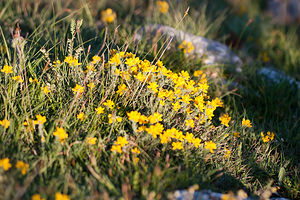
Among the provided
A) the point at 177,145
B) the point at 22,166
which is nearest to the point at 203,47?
the point at 177,145

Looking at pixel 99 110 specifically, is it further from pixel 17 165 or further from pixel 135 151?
pixel 17 165

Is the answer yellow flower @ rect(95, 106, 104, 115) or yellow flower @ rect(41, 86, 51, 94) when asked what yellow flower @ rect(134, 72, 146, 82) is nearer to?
yellow flower @ rect(95, 106, 104, 115)

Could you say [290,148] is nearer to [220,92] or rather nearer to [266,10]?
[220,92]

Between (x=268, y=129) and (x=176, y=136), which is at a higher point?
(x=176, y=136)

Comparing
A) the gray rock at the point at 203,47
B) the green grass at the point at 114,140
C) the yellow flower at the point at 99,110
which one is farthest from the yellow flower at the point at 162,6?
the yellow flower at the point at 99,110

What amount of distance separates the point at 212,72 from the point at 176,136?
157 centimetres

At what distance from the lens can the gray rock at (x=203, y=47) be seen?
3385 millimetres

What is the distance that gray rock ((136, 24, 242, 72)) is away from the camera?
3.38 metres

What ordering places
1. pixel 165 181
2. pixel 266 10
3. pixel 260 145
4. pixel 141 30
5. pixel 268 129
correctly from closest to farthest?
1. pixel 165 181
2. pixel 260 145
3. pixel 268 129
4. pixel 141 30
5. pixel 266 10

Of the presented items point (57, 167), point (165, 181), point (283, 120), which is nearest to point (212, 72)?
point (283, 120)

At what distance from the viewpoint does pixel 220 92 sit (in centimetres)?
288

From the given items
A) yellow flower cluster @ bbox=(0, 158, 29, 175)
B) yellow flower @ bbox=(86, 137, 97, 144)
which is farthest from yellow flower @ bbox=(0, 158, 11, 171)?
yellow flower @ bbox=(86, 137, 97, 144)

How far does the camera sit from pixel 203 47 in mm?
3557

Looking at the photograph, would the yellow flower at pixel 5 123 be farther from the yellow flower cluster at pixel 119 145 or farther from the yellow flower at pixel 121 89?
the yellow flower at pixel 121 89
